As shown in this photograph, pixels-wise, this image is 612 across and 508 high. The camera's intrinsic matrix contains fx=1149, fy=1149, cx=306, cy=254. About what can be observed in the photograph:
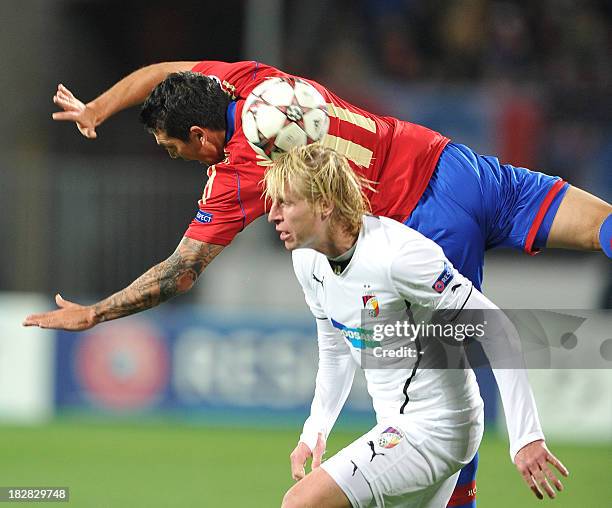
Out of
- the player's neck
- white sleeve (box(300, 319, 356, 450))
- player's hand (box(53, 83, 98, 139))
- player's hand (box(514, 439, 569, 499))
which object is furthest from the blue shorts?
player's hand (box(53, 83, 98, 139))

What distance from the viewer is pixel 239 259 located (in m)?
11.0

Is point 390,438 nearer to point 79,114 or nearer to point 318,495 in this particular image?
point 318,495

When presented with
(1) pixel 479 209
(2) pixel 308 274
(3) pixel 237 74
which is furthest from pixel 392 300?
(3) pixel 237 74

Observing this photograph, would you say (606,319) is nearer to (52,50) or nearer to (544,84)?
(544,84)

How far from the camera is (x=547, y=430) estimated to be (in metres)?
9.58

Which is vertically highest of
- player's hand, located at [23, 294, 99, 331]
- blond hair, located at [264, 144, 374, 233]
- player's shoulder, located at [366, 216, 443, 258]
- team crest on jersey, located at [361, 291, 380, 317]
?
blond hair, located at [264, 144, 374, 233]

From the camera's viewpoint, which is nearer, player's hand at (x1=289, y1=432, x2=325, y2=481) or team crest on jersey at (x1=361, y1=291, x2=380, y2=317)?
team crest on jersey at (x1=361, y1=291, x2=380, y2=317)

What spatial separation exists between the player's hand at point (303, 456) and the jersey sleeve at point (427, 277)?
30.4 inches

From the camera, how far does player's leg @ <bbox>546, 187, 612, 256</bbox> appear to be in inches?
187

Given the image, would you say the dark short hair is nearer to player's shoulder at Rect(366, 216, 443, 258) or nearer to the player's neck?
the player's neck

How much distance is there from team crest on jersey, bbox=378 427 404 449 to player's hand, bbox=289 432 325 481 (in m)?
0.35

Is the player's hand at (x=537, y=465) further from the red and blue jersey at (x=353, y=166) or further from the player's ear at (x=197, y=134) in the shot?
the player's ear at (x=197, y=134)

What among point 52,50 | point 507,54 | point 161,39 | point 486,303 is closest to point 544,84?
point 507,54

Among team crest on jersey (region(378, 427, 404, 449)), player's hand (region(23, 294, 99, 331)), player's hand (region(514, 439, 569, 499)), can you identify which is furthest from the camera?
player's hand (region(23, 294, 99, 331))
